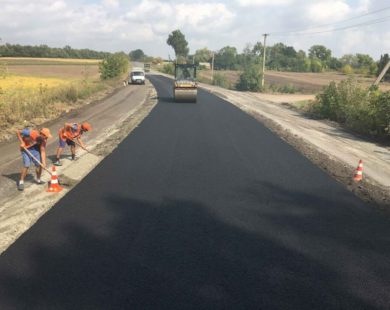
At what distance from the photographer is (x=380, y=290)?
5.57 metres

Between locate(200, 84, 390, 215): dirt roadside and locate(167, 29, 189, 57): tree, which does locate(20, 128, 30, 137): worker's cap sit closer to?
locate(200, 84, 390, 215): dirt roadside

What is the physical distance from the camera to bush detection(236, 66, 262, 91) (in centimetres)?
5028

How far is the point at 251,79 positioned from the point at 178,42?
340 ft

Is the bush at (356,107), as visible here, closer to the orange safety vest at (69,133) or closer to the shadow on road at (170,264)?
the shadow on road at (170,264)

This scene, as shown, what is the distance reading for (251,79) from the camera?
5072cm

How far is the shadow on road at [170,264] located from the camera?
204 inches

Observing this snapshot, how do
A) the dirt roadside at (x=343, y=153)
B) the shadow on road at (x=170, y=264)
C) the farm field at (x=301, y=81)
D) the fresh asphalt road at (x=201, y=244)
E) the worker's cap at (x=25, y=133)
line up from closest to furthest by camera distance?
the shadow on road at (x=170, y=264)
the fresh asphalt road at (x=201, y=244)
the worker's cap at (x=25, y=133)
the dirt roadside at (x=343, y=153)
the farm field at (x=301, y=81)

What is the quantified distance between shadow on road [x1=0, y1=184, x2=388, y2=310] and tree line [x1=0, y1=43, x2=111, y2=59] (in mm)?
91976

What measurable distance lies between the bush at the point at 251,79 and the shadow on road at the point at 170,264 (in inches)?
1719

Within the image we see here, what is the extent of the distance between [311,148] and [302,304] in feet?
35.5

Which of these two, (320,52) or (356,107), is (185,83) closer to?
(356,107)

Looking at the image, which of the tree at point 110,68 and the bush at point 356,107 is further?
the tree at point 110,68

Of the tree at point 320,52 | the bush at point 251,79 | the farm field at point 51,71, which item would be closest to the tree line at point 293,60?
the tree at point 320,52

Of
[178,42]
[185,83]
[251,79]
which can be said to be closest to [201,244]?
[185,83]
